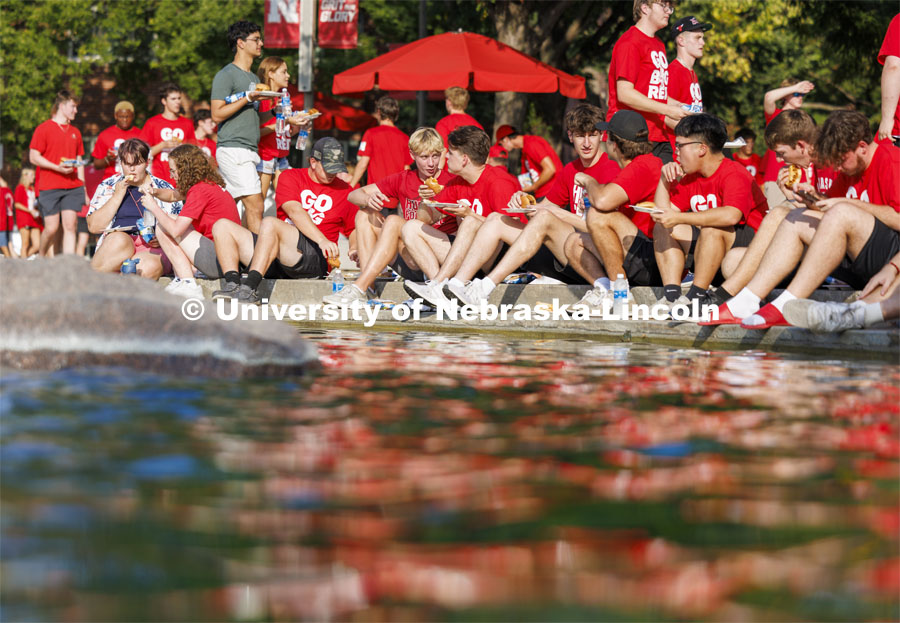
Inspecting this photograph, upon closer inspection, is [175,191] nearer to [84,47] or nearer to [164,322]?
[164,322]

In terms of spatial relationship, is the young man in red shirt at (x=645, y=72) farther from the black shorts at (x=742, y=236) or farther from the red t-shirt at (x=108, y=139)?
the red t-shirt at (x=108, y=139)

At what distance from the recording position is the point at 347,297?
963 centimetres

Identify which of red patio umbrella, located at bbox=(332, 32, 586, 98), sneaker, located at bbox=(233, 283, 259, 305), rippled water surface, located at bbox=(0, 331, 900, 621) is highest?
red patio umbrella, located at bbox=(332, 32, 586, 98)

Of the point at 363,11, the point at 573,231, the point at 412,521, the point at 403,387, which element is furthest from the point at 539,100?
the point at 412,521

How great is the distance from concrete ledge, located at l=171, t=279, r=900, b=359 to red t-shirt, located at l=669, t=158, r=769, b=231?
677 mm

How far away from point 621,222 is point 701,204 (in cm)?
59

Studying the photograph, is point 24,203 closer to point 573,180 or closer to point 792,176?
point 573,180

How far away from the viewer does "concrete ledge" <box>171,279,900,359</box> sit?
743 cm

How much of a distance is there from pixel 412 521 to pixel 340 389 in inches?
98.3

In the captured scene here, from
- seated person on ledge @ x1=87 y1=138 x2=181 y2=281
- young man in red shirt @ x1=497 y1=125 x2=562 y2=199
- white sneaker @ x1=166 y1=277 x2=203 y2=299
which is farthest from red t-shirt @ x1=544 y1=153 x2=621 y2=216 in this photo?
seated person on ledge @ x1=87 y1=138 x2=181 y2=281

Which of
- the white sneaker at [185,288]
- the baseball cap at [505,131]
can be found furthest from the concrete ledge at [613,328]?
the baseball cap at [505,131]

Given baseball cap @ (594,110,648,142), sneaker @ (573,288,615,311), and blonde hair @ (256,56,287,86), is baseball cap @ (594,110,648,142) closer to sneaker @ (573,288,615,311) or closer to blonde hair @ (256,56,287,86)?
sneaker @ (573,288,615,311)

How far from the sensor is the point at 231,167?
11797 mm

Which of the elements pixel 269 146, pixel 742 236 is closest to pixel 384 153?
pixel 269 146
